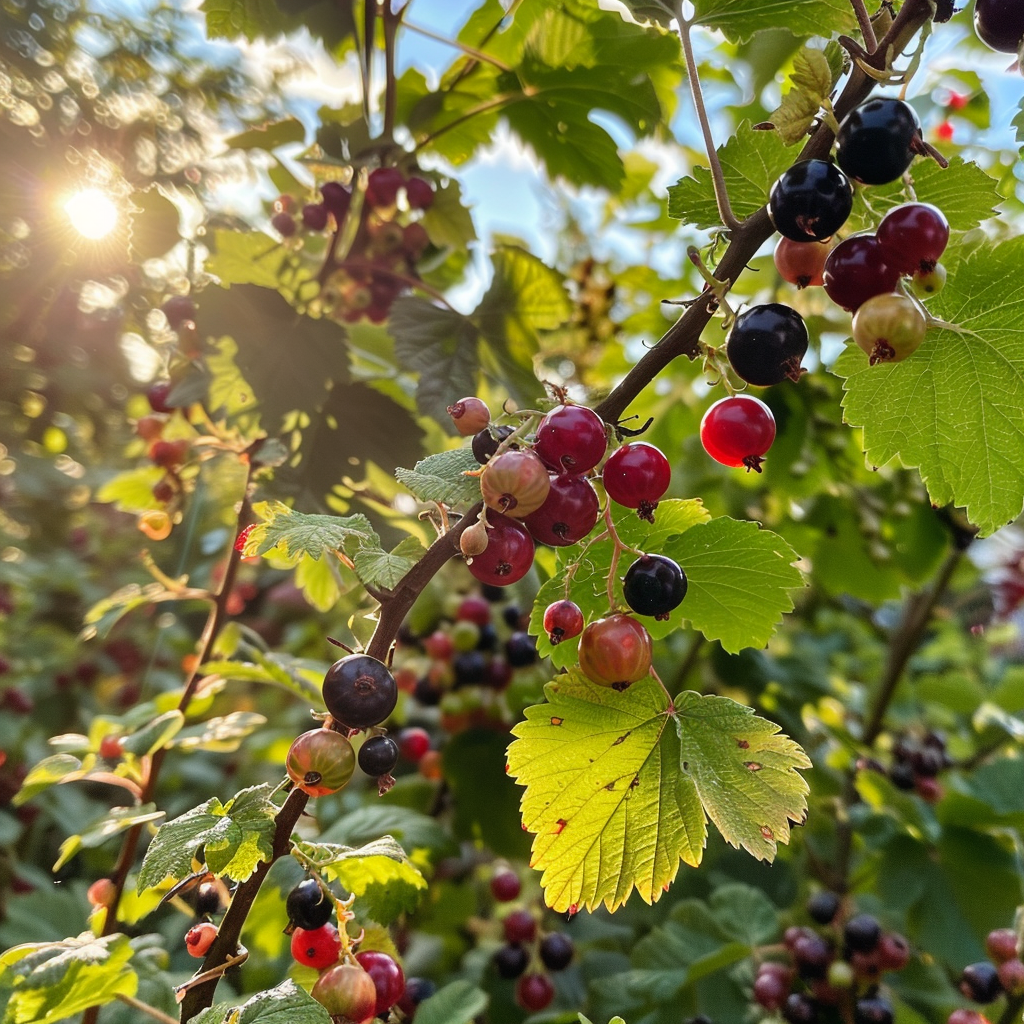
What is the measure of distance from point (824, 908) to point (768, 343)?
3.49 ft

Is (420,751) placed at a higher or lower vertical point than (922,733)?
lower

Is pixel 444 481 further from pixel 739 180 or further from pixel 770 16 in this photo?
pixel 770 16

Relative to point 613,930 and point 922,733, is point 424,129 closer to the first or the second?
point 613,930

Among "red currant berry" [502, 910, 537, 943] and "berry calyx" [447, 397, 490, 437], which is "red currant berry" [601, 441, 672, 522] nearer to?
"berry calyx" [447, 397, 490, 437]

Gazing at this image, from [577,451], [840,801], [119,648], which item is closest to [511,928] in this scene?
[840,801]

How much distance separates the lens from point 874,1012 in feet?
3.49

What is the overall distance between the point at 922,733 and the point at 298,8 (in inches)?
75.8

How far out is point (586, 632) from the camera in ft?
1.94

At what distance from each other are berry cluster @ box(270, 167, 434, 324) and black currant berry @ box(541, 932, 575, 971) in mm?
1001

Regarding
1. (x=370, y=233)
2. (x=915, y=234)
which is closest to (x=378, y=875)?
(x=915, y=234)

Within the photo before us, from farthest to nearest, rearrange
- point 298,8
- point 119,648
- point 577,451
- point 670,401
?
1. point 119,648
2. point 670,401
3. point 298,8
4. point 577,451

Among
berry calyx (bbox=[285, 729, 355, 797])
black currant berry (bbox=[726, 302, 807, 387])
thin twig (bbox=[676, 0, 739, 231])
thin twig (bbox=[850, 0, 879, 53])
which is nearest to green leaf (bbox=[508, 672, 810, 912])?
berry calyx (bbox=[285, 729, 355, 797])

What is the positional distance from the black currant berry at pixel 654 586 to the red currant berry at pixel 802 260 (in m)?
0.26

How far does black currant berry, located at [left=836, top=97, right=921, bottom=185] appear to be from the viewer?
50 centimetres
